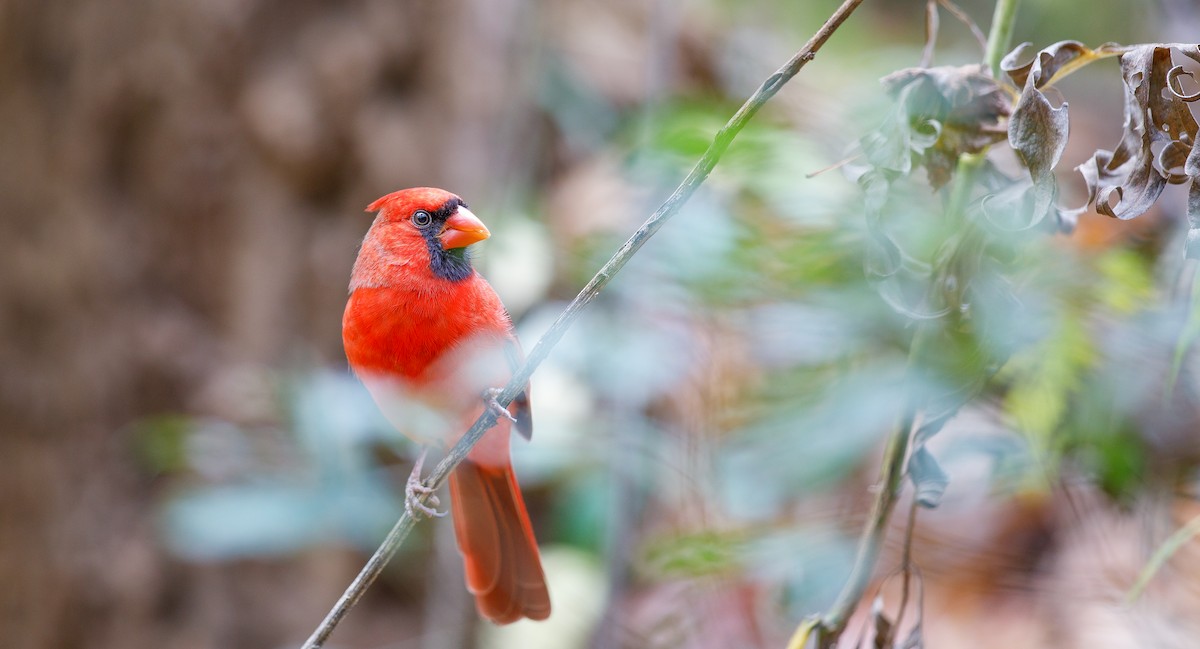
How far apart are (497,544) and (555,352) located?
76cm

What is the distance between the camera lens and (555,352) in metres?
2.20

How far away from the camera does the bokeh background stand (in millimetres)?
1940

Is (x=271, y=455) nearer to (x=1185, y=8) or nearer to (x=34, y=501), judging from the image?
(x=34, y=501)

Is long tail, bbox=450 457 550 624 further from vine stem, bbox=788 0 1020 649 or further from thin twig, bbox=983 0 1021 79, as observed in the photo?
thin twig, bbox=983 0 1021 79

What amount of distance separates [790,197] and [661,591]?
4.51ft

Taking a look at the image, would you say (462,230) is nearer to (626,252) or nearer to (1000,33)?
(626,252)

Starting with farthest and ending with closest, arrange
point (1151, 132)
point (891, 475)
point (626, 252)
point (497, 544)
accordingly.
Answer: point (497, 544) → point (891, 475) → point (1151, 132) → point (626, 252)

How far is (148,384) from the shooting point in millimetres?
3709

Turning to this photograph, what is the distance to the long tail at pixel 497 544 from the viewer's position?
1.37m

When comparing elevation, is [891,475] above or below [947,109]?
below

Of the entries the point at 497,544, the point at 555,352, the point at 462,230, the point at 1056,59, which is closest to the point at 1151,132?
the point at 1056,59

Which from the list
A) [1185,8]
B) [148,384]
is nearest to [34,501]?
[148,384]

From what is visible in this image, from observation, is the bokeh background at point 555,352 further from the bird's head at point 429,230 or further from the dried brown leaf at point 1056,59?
the bird's head at point 429,230

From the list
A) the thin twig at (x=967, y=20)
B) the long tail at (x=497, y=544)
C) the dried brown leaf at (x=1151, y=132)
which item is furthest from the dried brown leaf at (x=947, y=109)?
the long tail at (x=497, y=544)
